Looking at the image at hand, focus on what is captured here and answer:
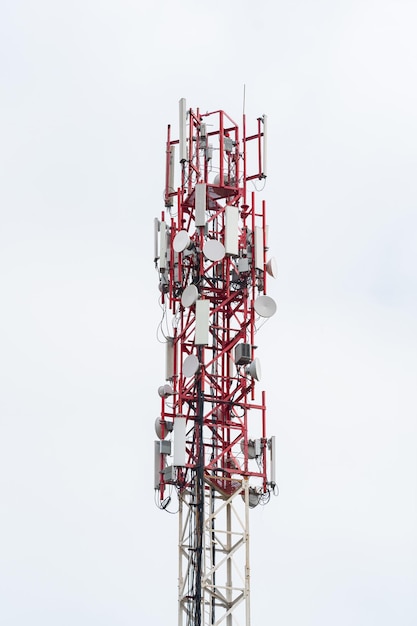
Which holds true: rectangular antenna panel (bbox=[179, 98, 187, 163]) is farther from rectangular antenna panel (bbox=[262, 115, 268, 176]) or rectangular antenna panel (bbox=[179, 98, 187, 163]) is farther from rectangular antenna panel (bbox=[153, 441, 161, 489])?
rectangular antenna panel (bbox=[153, 441, 161, 489])

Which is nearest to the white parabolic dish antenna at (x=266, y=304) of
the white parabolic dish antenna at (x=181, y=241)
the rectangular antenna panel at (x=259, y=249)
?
the rectangular antenna panel at (x=259, y=249)

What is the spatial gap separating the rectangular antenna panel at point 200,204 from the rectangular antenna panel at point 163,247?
1.99m

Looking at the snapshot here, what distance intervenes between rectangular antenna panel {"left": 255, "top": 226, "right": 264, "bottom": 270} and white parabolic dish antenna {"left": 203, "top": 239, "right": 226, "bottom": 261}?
160 cm

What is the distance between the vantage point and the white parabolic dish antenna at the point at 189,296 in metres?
68.8

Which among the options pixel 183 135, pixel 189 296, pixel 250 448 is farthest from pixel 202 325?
pixel 183 135

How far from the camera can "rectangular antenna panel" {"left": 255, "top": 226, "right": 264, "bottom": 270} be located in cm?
7000

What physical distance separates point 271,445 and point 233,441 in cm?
145

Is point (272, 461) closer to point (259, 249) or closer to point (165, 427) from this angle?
point (165, 427)

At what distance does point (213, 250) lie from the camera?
226ft

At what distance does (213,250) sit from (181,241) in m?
1.42

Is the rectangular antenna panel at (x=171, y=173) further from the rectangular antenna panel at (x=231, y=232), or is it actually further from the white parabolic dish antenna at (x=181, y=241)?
the rectangular antenna panel at (x=231, y=232)

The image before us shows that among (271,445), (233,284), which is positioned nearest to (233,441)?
(271,445)

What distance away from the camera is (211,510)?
222ft

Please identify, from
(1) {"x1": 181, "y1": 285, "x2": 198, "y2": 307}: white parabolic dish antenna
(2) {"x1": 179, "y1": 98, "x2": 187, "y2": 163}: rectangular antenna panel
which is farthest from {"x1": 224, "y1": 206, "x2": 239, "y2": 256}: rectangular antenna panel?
(2) {"x1": 179, "y1": 98, "x2": 187, "y2": 163}: rectangular antenna panel
